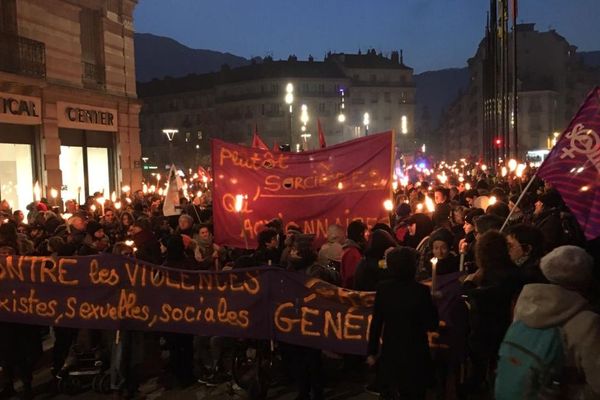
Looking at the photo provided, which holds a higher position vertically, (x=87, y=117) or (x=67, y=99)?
(x=67, y=99)

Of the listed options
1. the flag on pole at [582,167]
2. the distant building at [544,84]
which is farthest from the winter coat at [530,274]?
the distant building at [544,84]

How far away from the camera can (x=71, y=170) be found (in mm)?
21344

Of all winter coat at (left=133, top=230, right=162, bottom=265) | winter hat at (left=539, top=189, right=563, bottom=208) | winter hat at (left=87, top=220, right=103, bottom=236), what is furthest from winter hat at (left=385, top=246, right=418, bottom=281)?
winter hat at (left=87, top=220, right=103, bottom=236)

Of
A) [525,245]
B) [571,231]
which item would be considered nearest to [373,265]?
[525,245]

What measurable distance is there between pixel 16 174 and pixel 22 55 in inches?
135

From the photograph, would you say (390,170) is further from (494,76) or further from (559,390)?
(494,76)

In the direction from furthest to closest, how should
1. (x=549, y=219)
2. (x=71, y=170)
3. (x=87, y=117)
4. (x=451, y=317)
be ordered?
(x=87, y=117), (x=71, y=170), (x=549, y=219), (x=451, y=317)

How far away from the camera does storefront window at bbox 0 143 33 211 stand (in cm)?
1817

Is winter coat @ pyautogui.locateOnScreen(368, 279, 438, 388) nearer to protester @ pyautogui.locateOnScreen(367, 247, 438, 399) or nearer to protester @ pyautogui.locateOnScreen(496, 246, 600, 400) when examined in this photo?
protester @ pyautogui.locateOnScreen(367, 247, 438, 399)

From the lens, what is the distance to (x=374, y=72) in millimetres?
88125

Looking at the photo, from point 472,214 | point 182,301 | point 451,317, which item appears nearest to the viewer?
point 451,317

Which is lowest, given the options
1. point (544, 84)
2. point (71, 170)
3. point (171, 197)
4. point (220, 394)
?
point (220, 394)

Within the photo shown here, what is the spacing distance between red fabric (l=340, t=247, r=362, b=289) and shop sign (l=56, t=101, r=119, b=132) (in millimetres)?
15600

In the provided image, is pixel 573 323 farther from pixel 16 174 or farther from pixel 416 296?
pixel 16 174
